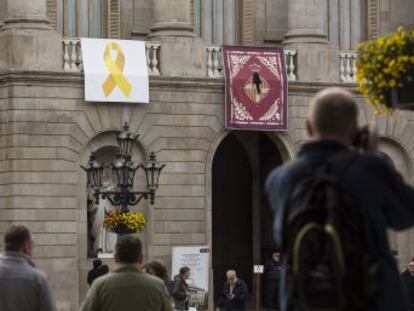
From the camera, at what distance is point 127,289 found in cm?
1261

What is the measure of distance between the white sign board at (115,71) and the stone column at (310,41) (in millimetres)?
4600

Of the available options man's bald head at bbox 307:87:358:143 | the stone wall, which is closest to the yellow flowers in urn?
man's bald head at bbox 307:87:358:143

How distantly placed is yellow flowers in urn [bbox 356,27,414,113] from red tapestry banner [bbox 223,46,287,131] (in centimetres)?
3261

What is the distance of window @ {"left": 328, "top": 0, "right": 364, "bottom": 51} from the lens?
158 feet

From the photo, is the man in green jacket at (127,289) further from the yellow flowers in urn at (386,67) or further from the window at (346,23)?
the window at (346,23)

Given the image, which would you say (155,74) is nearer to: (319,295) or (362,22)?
(362,22)

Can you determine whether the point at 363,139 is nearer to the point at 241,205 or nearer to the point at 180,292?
the point at 180,292

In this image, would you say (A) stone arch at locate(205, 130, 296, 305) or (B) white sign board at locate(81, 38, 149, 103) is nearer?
(B) white sign board at locate(81, 38, 149, 103)

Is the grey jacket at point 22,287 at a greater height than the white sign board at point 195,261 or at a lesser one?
greater

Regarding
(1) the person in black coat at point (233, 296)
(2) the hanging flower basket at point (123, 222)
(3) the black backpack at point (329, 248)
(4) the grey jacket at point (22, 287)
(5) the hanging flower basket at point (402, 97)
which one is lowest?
(1) the person in black coat at point (233, 296)

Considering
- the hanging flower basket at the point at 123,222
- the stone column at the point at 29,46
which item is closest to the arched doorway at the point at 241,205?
the stone column at the point at 29,46

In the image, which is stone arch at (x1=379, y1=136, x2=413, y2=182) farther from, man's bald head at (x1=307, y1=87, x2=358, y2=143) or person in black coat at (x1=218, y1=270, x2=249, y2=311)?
man's bald head at (x1=307, y1=87, x2=358, y2=143)

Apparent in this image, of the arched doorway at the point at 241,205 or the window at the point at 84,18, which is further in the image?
the arched doorway at the point at 241,205

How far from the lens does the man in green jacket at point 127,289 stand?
41.2 ft
